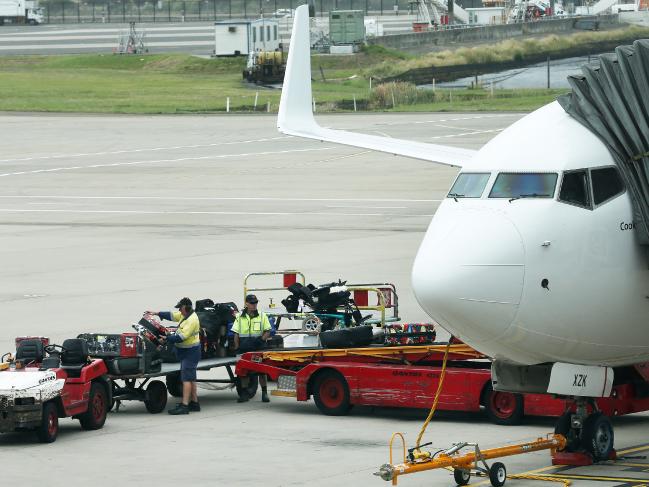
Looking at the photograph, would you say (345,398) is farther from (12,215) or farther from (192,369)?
(12,215)

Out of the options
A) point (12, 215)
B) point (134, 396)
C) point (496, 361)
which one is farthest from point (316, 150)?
point (496, 361)

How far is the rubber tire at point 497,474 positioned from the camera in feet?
60.5

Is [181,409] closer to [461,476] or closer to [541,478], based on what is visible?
[461,476]

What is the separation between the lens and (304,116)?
42.7m

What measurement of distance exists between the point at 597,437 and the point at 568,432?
44cm

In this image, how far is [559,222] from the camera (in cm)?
1795

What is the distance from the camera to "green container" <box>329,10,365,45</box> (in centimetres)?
15525

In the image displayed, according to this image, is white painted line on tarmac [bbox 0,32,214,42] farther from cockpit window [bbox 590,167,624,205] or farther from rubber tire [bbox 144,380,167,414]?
cockpit window [bbox 590,167,624,205]

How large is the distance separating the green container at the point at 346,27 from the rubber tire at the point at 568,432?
138m

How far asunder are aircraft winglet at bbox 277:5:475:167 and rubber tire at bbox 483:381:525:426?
701 inches

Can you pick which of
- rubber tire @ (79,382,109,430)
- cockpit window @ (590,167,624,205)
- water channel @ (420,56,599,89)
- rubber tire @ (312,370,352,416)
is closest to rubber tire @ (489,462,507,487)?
cockpit window @ (590,167,624,205)

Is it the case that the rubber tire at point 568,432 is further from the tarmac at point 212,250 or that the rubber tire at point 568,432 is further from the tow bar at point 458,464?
the tow bar at point 458,464

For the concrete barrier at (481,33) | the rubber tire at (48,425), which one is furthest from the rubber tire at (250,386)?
the concrete barrier at (481,33)

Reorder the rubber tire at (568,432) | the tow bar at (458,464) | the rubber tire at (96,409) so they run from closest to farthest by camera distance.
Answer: the tow bar at (458,464), the rubber tire at (568,432), the rubber tire at (96,409)
